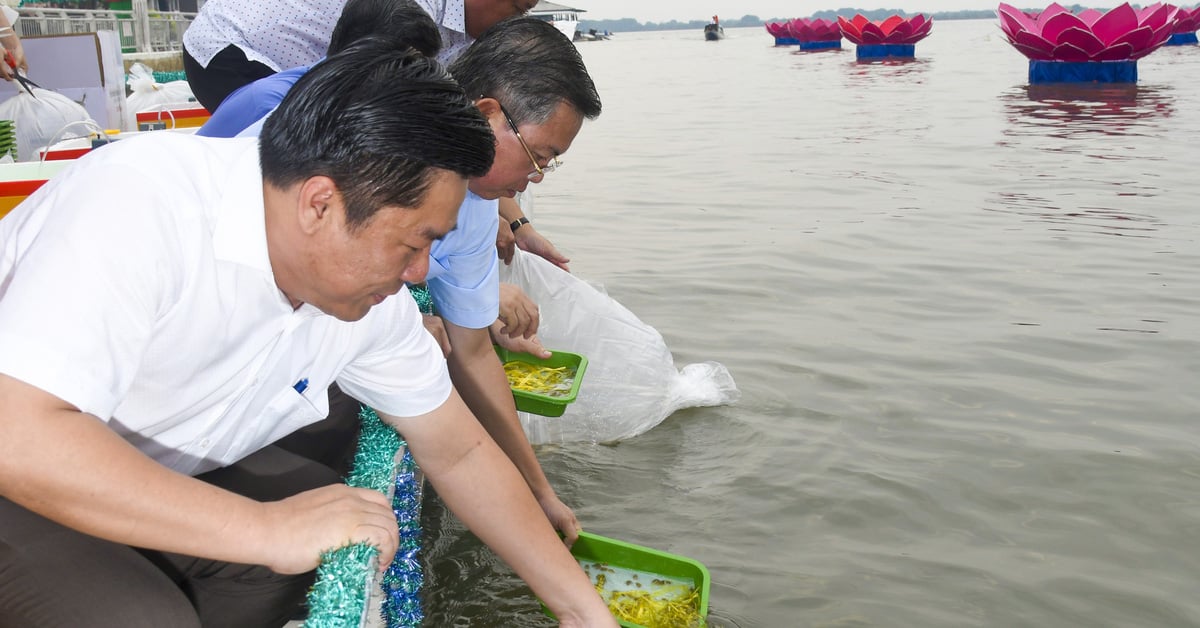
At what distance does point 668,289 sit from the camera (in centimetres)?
524

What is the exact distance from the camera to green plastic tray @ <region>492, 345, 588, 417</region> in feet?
8.63

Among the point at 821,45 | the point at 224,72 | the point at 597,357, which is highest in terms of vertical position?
the point at 821,45

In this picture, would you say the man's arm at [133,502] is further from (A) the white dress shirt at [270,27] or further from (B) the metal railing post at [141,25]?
(B) the metal railing post at [141,25]

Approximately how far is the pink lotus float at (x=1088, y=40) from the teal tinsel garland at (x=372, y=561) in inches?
583

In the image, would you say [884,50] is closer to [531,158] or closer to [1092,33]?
[1092,33]

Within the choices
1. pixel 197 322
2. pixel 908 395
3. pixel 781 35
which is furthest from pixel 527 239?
pixel 781 35

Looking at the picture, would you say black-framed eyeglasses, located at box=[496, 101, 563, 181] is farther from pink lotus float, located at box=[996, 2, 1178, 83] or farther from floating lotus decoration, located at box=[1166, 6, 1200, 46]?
floating lotus decoration, located at box=[1166, 6, 1200, 46]

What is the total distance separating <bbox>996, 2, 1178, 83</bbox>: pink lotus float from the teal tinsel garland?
14.8 m

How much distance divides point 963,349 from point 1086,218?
2759 mm

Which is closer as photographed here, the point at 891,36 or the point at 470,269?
the point at 470,269

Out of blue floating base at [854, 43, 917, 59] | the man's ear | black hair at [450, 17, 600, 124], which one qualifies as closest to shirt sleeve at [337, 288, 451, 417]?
the man's ear

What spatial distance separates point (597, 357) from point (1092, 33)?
14.0m

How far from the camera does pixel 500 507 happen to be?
171 centimetres

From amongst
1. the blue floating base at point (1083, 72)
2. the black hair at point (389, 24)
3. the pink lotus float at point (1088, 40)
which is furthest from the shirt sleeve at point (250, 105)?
the blue floating base at point (1083, 72)
